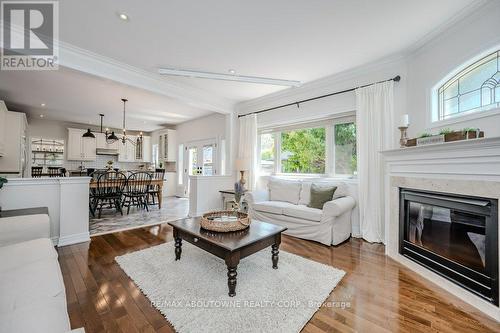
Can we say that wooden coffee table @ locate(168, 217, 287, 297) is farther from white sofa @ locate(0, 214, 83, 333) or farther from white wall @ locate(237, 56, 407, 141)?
white wall @ locate(237, 56, 407, 141)

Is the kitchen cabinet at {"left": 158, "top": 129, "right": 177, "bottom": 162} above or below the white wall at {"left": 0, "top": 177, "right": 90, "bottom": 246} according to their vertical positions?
above

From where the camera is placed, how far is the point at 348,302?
5.82 feet

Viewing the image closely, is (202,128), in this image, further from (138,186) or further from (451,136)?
(451,136)

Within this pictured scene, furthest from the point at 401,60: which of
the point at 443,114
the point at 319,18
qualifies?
the point at 319,18

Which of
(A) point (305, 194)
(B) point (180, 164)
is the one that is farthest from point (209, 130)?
(A) point (305, 194)

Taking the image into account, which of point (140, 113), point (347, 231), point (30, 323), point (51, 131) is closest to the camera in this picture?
point (30, 323)

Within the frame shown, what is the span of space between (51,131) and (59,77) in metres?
4.36

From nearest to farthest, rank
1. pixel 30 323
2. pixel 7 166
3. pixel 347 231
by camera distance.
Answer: pixel 30 323, pixel 347 231, pixel 7 166

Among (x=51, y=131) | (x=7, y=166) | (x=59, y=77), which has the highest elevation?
(x=59, y=77)

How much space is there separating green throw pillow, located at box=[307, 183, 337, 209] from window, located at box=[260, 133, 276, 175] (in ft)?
5.04

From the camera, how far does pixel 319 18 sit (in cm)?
227

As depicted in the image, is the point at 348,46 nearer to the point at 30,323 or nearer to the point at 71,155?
the point at 30,323

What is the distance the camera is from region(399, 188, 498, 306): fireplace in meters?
1.72

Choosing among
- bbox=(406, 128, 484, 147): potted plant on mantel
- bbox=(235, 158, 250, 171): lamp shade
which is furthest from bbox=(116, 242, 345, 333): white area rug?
bbox=(235, 158, 250, 171): lamp shade
